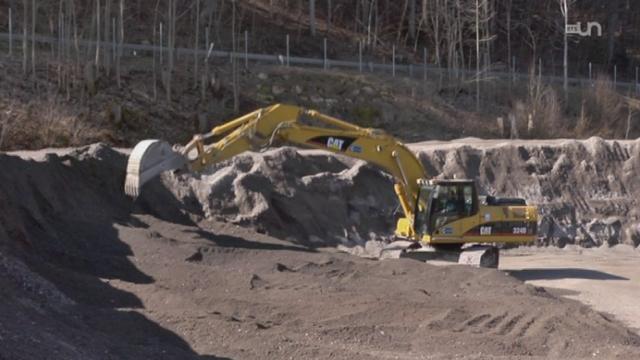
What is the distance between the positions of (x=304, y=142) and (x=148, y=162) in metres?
3.35

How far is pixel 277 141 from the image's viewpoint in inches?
931

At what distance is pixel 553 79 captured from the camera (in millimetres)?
51781

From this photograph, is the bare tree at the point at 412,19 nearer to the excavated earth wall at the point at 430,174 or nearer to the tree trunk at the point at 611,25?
the tree trunk at the point at 611,25

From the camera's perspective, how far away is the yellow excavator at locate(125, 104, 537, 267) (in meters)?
22.8

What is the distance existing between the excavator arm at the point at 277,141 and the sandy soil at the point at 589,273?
304 cm

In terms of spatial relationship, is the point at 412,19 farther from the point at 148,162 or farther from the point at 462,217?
the point at 148,162

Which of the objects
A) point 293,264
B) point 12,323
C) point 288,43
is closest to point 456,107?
point 288,43

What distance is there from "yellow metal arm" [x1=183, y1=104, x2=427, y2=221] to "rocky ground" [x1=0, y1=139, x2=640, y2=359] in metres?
1.78

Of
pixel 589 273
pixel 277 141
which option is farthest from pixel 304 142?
pixel 589 273

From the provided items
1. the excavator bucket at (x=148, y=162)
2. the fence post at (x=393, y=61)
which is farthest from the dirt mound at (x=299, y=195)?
the fence post at (x=393, y=61)

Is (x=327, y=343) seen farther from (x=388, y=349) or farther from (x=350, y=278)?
(x=350, y=278)

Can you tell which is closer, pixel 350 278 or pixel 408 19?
pixel 350 278

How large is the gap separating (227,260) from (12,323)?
9.89 meters

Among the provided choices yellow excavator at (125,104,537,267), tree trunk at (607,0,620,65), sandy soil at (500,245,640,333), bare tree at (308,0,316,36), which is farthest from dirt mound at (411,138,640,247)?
tree trunk at (607,0,620,65)
